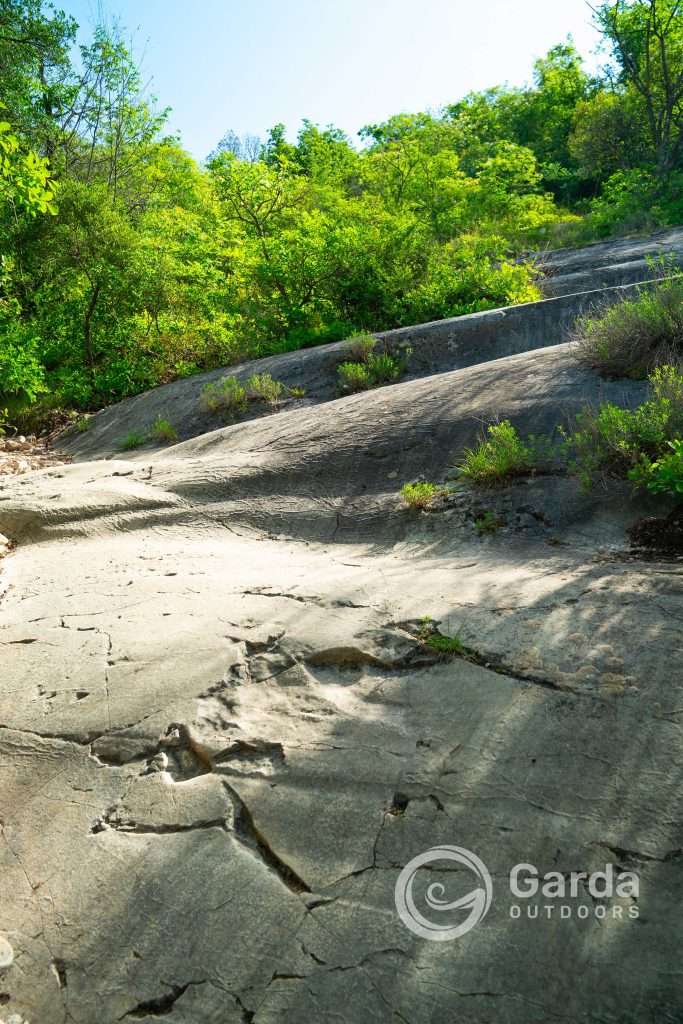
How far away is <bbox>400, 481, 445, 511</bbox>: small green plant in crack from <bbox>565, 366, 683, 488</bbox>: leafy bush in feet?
3.30

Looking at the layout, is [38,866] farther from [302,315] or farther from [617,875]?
[302,315]

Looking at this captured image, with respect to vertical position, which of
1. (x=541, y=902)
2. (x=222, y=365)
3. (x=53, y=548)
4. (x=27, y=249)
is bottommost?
(x=541, y=902)

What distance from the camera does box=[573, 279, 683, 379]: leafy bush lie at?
529 centimetres

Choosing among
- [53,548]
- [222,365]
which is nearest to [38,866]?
[53,548]

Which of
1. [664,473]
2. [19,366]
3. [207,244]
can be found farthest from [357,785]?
[207,244]

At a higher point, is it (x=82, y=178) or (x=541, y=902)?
(x=82, y=178)

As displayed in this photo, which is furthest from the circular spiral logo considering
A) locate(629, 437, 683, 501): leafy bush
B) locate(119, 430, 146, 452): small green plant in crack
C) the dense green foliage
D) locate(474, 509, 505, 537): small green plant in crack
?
locate(119, 430, 146, 452): small green plant in crack

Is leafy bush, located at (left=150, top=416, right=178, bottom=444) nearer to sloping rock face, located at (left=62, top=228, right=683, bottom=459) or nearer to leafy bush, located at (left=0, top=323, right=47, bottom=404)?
sloping rock face, located at (left=62, top=228, right=683, bottom=459)

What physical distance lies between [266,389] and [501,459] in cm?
455

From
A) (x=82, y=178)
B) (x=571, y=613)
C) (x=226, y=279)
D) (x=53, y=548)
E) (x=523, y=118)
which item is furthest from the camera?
(x=523, y=118)

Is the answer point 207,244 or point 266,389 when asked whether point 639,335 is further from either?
point 207,244

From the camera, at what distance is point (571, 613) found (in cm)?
313

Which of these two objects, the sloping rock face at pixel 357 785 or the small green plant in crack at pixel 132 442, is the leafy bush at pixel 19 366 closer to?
the small green plant in crack at pixel 132 442

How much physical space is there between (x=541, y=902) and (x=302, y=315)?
10.4 metres
